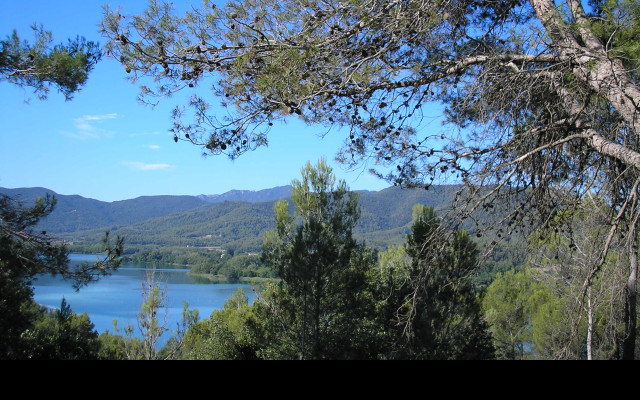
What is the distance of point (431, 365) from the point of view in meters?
0.72

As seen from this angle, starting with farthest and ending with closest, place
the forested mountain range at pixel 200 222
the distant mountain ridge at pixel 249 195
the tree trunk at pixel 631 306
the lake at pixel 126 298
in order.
Result: 1. the distant mountain ridge at pixel 249 195
2. the forested mountain range at pixel 200 222
3. the lake at pixel 126 298
4. the tree trunk at pixel 631 306

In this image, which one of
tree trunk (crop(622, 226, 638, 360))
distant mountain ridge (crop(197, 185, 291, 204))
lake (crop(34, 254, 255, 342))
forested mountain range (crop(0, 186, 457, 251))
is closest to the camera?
Result: tree trunk (crop(622, 226, 638, 360))

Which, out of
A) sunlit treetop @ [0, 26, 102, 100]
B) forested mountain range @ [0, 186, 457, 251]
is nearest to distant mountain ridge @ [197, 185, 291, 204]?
forested mountain range @ [0, 186, 457, 251]

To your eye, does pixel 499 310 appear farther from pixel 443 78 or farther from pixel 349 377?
pixel 349 377

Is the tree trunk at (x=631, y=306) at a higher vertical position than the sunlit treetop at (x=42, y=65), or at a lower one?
lower

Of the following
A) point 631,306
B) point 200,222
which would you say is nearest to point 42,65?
point 631,306

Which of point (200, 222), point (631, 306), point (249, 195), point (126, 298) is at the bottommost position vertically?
point (126, 298)

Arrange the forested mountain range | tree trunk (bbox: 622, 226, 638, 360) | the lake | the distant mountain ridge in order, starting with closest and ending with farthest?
tree trunk (bbox: 622, 226, 638, 360), the lake, the forested mountain range, the distant mountain ridge

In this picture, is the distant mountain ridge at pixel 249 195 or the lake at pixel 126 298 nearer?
the lake at pixel 126 298

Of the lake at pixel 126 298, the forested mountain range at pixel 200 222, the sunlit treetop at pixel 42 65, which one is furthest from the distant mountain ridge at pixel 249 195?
the sunlit treetop at pixel 42 65

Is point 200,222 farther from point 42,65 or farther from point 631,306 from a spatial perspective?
point 631,306

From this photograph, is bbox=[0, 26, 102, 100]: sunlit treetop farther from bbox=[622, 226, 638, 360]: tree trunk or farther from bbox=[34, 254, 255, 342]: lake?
bbox=[34, 254, 255, 342]: lake

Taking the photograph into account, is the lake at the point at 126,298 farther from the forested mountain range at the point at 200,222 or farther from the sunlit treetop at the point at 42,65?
the sunlit treetop at the point at 42,65

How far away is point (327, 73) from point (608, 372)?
2.59 metres
